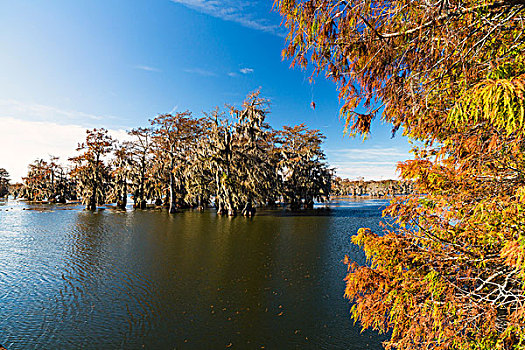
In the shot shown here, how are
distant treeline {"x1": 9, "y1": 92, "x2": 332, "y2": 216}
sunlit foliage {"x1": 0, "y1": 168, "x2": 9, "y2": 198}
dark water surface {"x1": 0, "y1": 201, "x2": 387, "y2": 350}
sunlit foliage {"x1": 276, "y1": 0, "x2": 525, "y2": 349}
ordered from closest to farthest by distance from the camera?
sunlit foliage {"x1": 276, "y1": 0, "x2": 525, "y2": 349} → dark water surface {"x1": 0, "y1": 201, "x2": 387, "y2": 350} → distant treeline {"x1": 9, "y1": 92, "x2": 332, "y2": 216} → sunlit foliage {"x1": 0, "y1": 168, "x2": 9, "y2": 198}

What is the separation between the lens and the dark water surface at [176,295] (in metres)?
6.46

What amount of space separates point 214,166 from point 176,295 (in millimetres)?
23301

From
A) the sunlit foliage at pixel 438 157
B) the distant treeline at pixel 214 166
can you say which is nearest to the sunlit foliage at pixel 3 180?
the distant treeline at pixel 214 166

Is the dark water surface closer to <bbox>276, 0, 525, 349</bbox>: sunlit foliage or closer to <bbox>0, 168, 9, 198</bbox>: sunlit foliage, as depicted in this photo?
<bbox>276, 0, 525, 349</bbox>: sunlit foliage

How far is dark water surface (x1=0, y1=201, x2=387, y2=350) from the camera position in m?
6.46

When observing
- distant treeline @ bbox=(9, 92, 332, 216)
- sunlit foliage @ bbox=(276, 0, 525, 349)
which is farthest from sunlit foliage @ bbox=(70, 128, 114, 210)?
sunlit foliage @ bbox=(276, 0, 525, 349)

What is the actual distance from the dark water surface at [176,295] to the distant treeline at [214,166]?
15229 millimetres

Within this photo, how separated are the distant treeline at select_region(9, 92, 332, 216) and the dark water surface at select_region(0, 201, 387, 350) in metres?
15.2

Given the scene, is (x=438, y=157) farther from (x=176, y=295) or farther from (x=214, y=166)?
(x=214, y=166)

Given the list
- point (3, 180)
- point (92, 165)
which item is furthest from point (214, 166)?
point (3, 180)

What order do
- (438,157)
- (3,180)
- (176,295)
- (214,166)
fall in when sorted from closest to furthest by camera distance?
(438,157) < (176,295) < (214,166) < (3,180)

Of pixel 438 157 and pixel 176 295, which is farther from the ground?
pixel 438 157

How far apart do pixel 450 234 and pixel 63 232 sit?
983 inches

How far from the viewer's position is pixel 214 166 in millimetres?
31391
